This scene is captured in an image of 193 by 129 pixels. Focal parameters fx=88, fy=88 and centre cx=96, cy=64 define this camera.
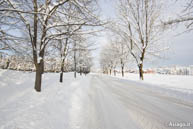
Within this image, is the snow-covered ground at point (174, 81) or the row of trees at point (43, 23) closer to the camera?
the row of trees at point (43, 23)

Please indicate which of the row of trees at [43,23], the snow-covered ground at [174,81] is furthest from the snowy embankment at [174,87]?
the row of trees at [43,23]

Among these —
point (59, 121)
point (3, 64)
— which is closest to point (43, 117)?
point (59, 121)

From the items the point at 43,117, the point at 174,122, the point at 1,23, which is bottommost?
the point at 174,122

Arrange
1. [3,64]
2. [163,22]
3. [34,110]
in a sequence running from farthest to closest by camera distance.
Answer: [3,64] < [163,22] < [34,110]

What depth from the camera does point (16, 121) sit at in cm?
221

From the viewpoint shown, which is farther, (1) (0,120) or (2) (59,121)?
(2) (59,121)

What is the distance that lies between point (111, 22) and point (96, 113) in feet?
10.7

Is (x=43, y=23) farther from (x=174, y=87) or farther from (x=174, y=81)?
(x=174, y=81)

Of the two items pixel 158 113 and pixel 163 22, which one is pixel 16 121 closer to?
pixel 158 113

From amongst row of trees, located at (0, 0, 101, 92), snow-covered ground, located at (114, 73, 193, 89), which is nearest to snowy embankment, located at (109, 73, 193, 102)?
snow-covered ground, located at (114, 73, 193, 89)

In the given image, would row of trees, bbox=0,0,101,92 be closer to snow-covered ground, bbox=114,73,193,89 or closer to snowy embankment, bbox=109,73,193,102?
snowy embankment, bbox=109,73,193,102

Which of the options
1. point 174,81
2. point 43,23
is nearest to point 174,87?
point 174,81

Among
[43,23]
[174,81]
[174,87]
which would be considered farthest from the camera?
[174,81]

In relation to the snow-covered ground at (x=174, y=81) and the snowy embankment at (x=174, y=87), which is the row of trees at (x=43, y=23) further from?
the snow-covered ground at (x=174, y=81)
